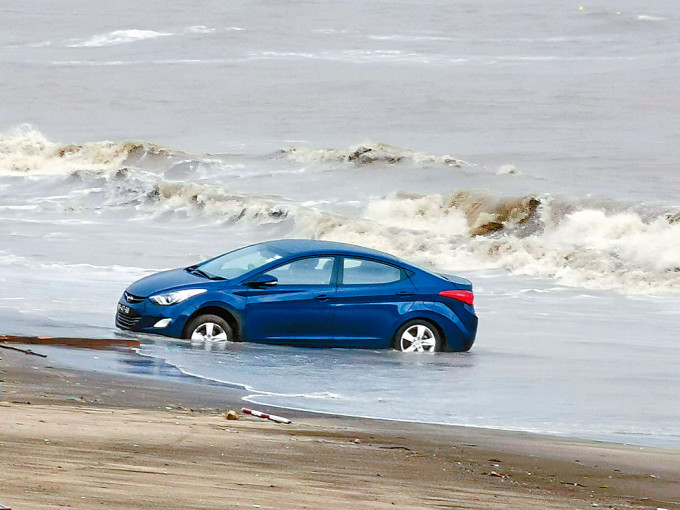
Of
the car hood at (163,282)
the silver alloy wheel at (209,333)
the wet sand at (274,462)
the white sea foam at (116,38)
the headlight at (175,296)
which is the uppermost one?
the white sea foam at (116,38)

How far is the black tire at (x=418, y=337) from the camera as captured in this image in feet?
47.4

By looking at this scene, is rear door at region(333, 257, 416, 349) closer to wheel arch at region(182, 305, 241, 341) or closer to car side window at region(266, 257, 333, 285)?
car side window at region(266, 257, 333, 285)

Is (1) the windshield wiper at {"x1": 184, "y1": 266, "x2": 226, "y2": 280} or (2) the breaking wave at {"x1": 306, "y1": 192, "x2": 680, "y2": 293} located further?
(2) the breaking wave at {"x1": 306, "y1": 192, "x2": 680, "y2": 293}

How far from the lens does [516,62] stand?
264 ft

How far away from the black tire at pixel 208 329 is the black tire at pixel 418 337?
1.95 metres

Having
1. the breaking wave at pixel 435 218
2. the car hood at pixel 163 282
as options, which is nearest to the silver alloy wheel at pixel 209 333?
the car hood at pixel 163 282

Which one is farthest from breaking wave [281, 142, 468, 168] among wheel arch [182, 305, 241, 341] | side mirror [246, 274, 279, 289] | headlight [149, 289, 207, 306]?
headlight [149, 289, 207, 306]

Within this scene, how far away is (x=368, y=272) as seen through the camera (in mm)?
14602

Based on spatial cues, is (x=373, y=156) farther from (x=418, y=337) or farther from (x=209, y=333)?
(x=209, y=333)

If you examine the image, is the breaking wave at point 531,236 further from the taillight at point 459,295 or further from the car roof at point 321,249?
the car roof at point 321,249

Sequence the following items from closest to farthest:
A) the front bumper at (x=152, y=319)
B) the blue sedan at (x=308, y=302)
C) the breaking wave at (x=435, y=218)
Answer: the front bumper at (x=152, y=319)
the blue sedan at (x=308, y=302)
the breaking wave at (x=435, y=218)

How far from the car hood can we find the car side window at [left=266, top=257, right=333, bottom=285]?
83 cm

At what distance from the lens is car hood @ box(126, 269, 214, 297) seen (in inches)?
549

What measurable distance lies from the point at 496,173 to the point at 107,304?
28297 mm
